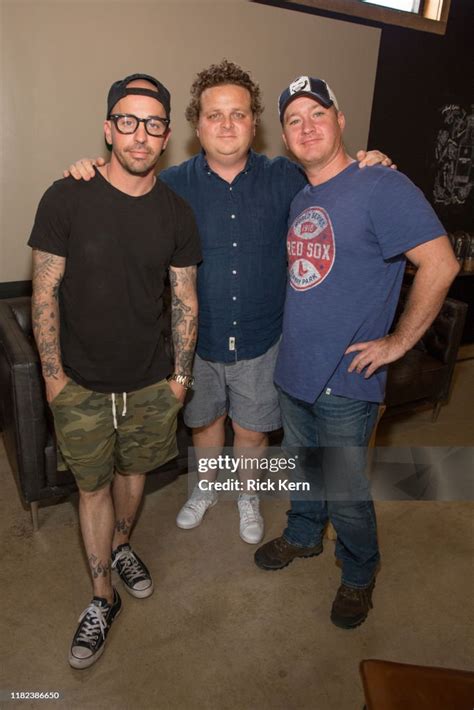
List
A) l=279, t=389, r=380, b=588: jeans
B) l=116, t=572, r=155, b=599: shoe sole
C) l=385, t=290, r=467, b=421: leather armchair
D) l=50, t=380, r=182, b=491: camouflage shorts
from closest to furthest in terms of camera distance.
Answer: l=50, t=380, r=182, b=491: camouflage shorts < l=279, t=389, r=380, b=588: jeans < l=116, t=572, r=155, b=599: shoe sole < l=385, t=290, r=467, b=421: leather armchair

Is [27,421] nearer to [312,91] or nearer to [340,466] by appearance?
[340,466]

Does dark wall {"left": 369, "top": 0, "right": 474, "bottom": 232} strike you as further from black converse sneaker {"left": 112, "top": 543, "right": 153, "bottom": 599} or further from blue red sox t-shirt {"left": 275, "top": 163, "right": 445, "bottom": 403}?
black converse sneaker {"left": 112, "top": 543, "right": 153, "bottom": 599}

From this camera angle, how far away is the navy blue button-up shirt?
7.14 ft

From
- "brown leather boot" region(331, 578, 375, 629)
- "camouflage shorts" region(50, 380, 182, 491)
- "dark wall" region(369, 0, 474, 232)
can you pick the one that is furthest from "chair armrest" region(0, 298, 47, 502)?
"dark wall" region(369, 0, 474, 232)

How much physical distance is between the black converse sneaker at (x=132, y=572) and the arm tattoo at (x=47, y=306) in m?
0.90

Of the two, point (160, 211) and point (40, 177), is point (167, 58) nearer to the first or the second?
point (40, 177)

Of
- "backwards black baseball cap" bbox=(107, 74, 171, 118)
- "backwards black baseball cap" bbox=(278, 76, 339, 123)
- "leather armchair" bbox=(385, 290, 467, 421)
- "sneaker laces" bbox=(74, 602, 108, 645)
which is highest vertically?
"backwards black baseball cap" bbox=(278, 76, 339, 123)

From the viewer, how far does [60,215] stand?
1707 mm

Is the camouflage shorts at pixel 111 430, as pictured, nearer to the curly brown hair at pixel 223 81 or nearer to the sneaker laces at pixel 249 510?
the sneaker laces at pixel 249 510

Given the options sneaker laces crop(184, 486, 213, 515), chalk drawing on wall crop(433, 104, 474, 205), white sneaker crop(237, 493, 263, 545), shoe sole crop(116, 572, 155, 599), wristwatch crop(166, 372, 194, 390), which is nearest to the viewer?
wristwatch crop(166, 372, 194, 390)

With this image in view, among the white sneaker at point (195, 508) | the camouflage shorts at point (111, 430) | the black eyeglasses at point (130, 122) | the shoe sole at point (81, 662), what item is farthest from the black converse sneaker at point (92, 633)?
the black eyeglasses at point (130, 122)

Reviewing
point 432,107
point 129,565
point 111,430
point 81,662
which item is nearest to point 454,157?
point 432,107

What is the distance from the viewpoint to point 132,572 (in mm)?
2277

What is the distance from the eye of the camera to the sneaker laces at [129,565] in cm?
227
